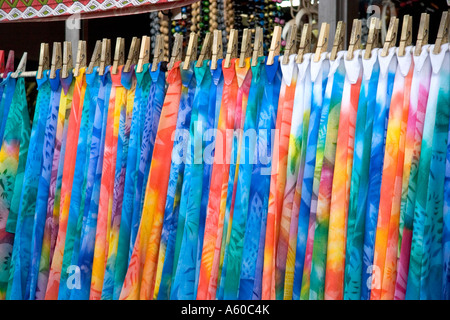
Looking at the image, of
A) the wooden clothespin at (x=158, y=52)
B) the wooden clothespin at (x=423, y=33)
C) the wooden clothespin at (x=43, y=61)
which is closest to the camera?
the wooden clothespin at (x=423, y=33)

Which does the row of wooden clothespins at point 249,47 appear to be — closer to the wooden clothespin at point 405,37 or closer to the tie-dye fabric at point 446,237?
the wooden clothespin at point 405,37

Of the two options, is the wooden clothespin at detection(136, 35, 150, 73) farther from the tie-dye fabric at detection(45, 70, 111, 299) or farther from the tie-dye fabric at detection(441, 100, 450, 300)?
the tie-dye fabric at detection(441, 100, 450, 300)

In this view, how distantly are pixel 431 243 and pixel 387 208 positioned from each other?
0.15 m

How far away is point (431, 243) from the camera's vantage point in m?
1.71

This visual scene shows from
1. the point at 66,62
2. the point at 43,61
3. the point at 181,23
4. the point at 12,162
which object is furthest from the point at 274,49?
the point at 181,23

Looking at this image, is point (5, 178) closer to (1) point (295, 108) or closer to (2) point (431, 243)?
(1) point (295, 108)

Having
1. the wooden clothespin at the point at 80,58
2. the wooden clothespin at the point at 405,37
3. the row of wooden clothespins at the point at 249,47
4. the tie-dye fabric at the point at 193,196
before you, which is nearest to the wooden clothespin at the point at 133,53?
the row of wooden clothespins at the point at 249,47

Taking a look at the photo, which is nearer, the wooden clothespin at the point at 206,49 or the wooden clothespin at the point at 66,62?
the wooden clothespin at the point at 206,49

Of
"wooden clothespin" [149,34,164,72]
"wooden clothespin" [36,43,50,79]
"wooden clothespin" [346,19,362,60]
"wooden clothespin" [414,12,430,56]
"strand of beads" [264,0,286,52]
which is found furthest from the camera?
"strand of beads" [264,0,286,52]

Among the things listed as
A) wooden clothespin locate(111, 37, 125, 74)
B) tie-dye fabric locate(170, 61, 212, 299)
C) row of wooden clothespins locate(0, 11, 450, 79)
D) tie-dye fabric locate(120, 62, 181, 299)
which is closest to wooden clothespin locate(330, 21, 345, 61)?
row of wooden clothespins locate(0, 11, 450, 79)

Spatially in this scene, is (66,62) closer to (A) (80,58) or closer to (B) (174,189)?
(A) (80,58)

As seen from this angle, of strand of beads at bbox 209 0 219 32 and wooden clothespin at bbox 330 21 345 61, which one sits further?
strand of beads at bbox 209 0 219 32

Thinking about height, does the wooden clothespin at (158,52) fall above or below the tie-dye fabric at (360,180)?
above

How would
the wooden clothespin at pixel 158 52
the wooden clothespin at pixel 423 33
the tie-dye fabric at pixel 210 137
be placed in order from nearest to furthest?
1. the wooden clothespin at pixel 423 33
2. the tie-dye fabric at pixel 210 137
3. the wooden clothespin at pixel 158 52
